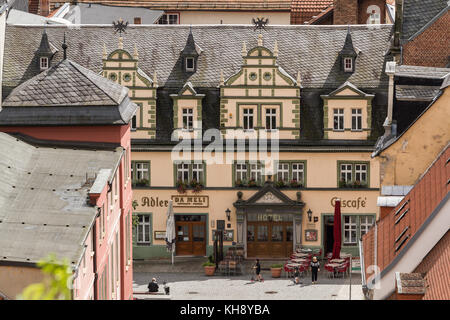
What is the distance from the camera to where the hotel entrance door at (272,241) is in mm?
68250

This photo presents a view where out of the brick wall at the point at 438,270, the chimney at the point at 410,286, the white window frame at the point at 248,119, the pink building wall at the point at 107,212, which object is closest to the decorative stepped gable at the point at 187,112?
the white window frame at the point at 248,119

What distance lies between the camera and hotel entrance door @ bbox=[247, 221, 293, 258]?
224 ft

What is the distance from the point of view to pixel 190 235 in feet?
A: 225

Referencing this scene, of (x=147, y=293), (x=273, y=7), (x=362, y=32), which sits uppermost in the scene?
(x=273, y=7)

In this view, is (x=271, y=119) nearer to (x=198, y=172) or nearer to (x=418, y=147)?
(x=198, y=172)

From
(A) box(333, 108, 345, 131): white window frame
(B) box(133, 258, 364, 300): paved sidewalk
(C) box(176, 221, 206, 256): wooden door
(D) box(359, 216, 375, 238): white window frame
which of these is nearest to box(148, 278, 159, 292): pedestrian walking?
(B) box(133, 258, 364, 300): paved sidewalk

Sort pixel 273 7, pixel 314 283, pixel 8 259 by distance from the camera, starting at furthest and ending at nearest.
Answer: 1. pixel 273 7
2. pixel 314 283
3. pixel 8 259

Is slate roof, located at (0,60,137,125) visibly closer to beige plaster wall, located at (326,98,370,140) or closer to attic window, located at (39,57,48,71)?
beige plaster wall, located at (326,98,370,140)

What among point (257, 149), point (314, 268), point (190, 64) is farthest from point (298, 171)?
point (190, 64)

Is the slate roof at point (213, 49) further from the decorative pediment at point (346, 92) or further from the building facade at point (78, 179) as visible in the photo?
the building facade at point (78, 179)
